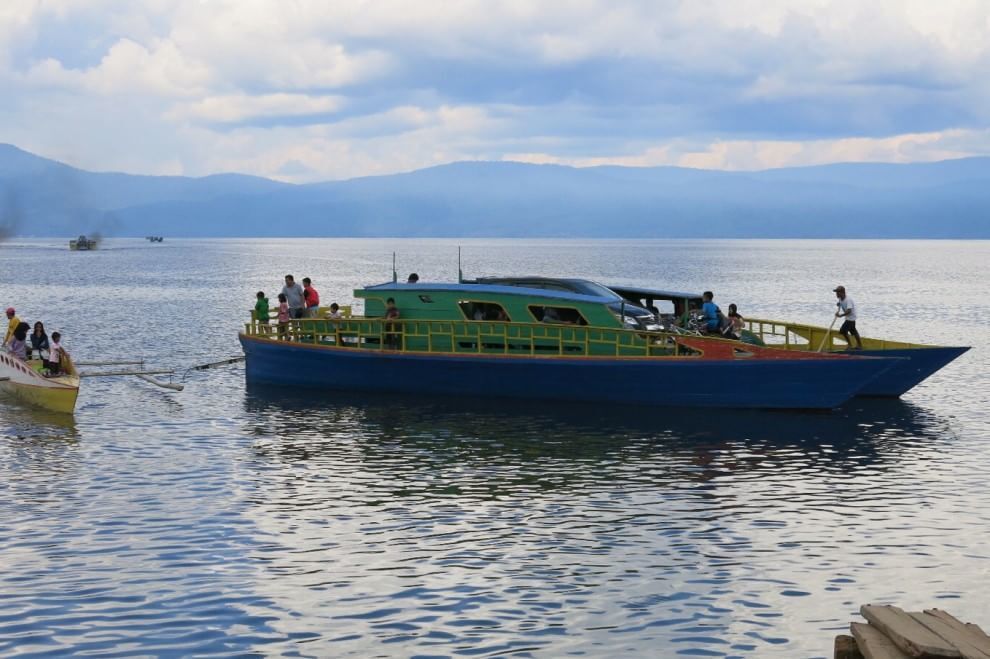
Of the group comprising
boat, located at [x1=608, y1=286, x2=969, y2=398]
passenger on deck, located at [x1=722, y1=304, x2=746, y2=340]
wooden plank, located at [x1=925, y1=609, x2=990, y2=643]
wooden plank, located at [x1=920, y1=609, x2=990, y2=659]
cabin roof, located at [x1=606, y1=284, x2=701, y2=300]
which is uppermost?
cabin roof, located at [x1=606, y1=284, x2=701, y2=300]

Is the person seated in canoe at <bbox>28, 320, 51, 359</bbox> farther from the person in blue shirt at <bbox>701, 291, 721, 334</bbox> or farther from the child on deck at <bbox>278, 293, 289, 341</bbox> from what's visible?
the person in blue shirt at <bbox>701, 291, 721, 334</bbox>

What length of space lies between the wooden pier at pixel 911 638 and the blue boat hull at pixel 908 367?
24372 mm

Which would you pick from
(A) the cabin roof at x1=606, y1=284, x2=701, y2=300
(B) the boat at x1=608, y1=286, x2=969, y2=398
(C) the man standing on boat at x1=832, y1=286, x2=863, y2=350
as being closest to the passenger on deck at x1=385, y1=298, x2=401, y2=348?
(A) the cabin roof at x1=606, y1=284, x2=701, y2=300

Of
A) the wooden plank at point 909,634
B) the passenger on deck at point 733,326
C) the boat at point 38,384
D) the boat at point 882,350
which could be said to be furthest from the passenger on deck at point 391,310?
the wooden plank at point 909,634

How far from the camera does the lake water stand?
14555 mm

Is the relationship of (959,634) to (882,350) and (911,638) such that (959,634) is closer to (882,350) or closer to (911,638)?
(911,638)

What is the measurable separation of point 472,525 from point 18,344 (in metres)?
19.0

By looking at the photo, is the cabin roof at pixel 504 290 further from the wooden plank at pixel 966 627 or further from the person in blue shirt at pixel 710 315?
the wooden plank at pixel 966 627

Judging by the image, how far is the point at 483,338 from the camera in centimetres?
3384

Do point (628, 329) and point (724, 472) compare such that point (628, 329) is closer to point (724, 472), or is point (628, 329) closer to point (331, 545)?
point (724, 472)

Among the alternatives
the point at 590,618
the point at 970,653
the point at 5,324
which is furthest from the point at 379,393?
the point at 5,324

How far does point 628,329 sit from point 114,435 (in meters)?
13.4

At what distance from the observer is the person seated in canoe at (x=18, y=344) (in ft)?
108

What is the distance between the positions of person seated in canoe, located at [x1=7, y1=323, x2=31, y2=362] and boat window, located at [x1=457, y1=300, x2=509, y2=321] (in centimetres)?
1215
